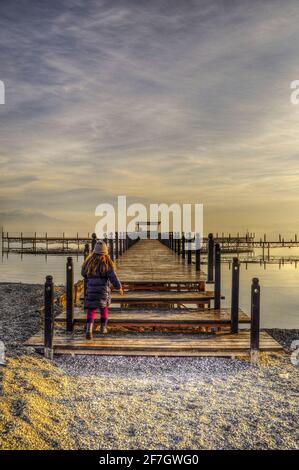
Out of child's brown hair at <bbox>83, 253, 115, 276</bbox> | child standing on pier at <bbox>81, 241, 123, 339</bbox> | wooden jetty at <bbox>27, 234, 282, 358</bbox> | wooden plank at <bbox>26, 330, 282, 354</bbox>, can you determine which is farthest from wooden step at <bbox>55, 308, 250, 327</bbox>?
child's brown hair at <bbox>83, 253, 115, 276</bbox>

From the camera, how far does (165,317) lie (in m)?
8.27

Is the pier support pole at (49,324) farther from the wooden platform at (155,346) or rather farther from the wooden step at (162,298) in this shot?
the wooden step at (162,298)

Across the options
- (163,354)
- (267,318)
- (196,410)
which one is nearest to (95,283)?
(163,354)

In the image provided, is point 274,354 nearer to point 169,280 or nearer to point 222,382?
point 222,382

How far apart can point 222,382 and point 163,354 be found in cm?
129

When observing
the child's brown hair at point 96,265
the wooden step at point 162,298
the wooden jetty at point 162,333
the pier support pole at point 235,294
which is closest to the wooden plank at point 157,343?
the wooden jetty at point 162,333

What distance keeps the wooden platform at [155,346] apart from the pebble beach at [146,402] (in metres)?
0.13

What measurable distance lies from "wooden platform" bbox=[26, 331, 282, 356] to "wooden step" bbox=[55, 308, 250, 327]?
0.56 meters

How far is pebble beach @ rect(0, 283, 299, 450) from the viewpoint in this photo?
4285 mm

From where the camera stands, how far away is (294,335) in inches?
511

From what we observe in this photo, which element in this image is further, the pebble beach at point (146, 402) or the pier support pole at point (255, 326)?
the pier support pole at point (255, 326)

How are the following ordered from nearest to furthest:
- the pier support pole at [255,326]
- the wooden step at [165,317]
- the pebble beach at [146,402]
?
the pebble beach at [146,402]
the pier support pole at [255,326]
the wooden step at [165,317]

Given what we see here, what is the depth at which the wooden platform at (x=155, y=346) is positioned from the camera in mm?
6969

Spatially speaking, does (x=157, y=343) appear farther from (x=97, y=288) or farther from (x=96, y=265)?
(x=96, y=265)
